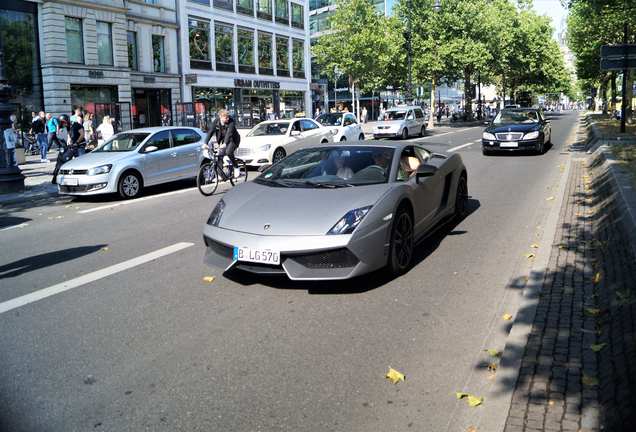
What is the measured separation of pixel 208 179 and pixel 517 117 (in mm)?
12248

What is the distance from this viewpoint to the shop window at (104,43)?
33844 mm

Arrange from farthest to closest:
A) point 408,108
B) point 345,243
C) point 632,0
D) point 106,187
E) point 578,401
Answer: point 408,108
point 632,0
point 106,187
point 345,243
point 578,401

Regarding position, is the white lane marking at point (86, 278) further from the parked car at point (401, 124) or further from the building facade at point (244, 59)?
the building facade at point (244, 59)

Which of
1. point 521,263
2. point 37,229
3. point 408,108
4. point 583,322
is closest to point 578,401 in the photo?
point 583,322

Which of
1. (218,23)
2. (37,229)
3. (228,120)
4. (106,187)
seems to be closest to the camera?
(37,229)

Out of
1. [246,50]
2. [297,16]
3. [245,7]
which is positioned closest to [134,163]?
[246,50]

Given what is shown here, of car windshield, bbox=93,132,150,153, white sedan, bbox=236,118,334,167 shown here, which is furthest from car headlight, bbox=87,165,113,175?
white sedan, bbox=236,118,334,167

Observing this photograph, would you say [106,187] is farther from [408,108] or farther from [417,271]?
[408,108]

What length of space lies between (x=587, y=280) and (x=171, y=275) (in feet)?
13.6

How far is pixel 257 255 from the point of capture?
5.27 metres

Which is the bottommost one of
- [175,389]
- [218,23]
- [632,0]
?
[175,389]

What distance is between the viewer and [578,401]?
131 inches

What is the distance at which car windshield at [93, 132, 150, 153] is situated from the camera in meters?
13.8

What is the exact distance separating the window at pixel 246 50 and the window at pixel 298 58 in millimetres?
6803
